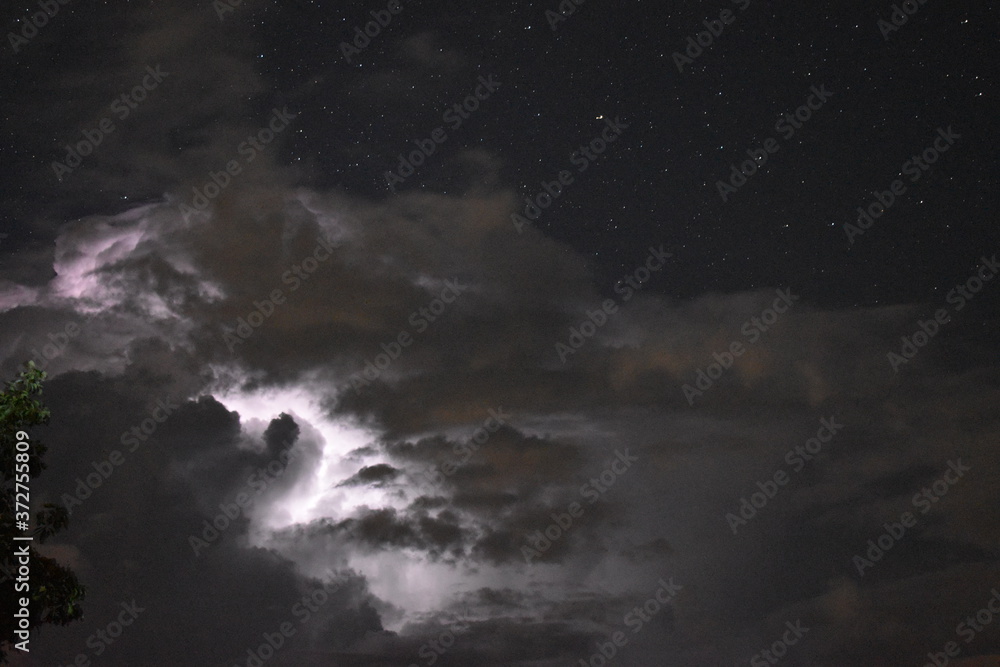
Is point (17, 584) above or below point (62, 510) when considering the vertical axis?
below

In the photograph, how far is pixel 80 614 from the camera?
20234 mm

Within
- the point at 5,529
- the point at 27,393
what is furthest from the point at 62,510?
the point at 27,393

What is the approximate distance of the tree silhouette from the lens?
1895cm

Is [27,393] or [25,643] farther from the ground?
[27,393]

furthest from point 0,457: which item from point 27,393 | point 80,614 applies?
point 80,614

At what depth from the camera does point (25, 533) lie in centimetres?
1895

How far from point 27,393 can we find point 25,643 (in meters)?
4.75

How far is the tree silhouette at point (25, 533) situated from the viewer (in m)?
19.0

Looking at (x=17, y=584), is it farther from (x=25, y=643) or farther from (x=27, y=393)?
(x=27, y=393)

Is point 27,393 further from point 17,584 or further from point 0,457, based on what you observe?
point 17,584

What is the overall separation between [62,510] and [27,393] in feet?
7.71

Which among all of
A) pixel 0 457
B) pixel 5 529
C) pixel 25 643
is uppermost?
pixel 0 457

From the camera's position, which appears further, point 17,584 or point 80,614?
point 80,614

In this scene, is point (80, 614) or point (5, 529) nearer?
point (5, 529)
